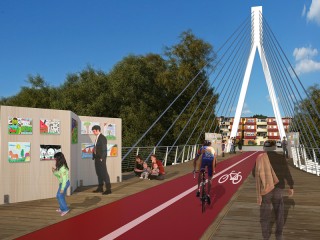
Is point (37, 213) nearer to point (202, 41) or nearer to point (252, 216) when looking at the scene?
point (252, 216)

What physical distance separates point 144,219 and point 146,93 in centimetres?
3498

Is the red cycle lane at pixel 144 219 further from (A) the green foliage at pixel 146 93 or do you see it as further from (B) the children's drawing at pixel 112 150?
(A) the green foliage at pixel 146 93

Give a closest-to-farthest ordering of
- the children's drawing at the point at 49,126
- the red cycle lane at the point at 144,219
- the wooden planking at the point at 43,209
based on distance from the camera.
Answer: the red cycle lane at the point at 144,219, the wooden planking at the point at 43,209, the children's drawing at the point at 49,126

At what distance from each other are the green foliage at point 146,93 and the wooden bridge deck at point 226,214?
2768 centimetres

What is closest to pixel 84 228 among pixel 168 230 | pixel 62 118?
pixel 168 230

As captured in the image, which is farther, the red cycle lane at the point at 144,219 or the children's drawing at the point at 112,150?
the children's drawing at the point at 112,150

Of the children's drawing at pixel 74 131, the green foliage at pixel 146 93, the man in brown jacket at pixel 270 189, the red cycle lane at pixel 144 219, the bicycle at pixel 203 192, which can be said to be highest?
the green foliage at pixel 146 93

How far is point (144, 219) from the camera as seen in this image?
6.98m

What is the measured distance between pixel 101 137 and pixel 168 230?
5.37 meters

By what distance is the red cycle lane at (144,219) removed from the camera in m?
5.86

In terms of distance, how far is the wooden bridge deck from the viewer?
231 inches

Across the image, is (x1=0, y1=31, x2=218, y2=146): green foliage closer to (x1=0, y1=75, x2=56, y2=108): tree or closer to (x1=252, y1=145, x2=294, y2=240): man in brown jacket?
(x1=0, y1=75, x2=56, y2=108): tree

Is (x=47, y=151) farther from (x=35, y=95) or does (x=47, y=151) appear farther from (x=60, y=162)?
(x=35, y=95)

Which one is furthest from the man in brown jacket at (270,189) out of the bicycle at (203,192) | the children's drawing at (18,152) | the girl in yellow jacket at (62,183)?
the children's drawing at (18,152)
